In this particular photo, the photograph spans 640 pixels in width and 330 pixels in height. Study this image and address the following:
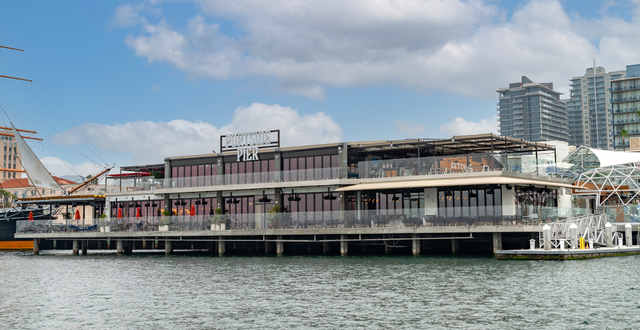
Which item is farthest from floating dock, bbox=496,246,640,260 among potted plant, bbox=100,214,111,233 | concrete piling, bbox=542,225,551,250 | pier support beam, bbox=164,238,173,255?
potted plant, bbox=100,214,111,233

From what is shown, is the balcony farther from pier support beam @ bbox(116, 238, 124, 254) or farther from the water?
the water

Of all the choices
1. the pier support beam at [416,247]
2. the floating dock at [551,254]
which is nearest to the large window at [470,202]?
the pier support beam at [416,247]

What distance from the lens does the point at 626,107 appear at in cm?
13438

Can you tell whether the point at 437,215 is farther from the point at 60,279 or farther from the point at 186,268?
the point at 60,279

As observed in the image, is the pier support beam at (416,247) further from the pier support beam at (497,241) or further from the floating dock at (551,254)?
the floating dock at (551,254)

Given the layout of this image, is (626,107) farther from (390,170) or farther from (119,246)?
(119,246)

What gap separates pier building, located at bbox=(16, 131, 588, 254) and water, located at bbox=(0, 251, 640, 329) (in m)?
5.01

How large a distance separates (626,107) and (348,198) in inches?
4134

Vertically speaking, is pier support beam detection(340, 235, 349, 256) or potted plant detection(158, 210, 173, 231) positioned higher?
potted plant detection(158, 210, 173, 231)

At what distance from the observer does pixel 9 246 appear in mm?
72500

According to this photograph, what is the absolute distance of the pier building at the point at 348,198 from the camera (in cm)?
4362

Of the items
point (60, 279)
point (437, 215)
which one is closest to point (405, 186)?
point (437, 215)

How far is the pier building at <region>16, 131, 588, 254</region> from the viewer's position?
143 feet

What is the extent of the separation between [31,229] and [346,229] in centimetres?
3246
